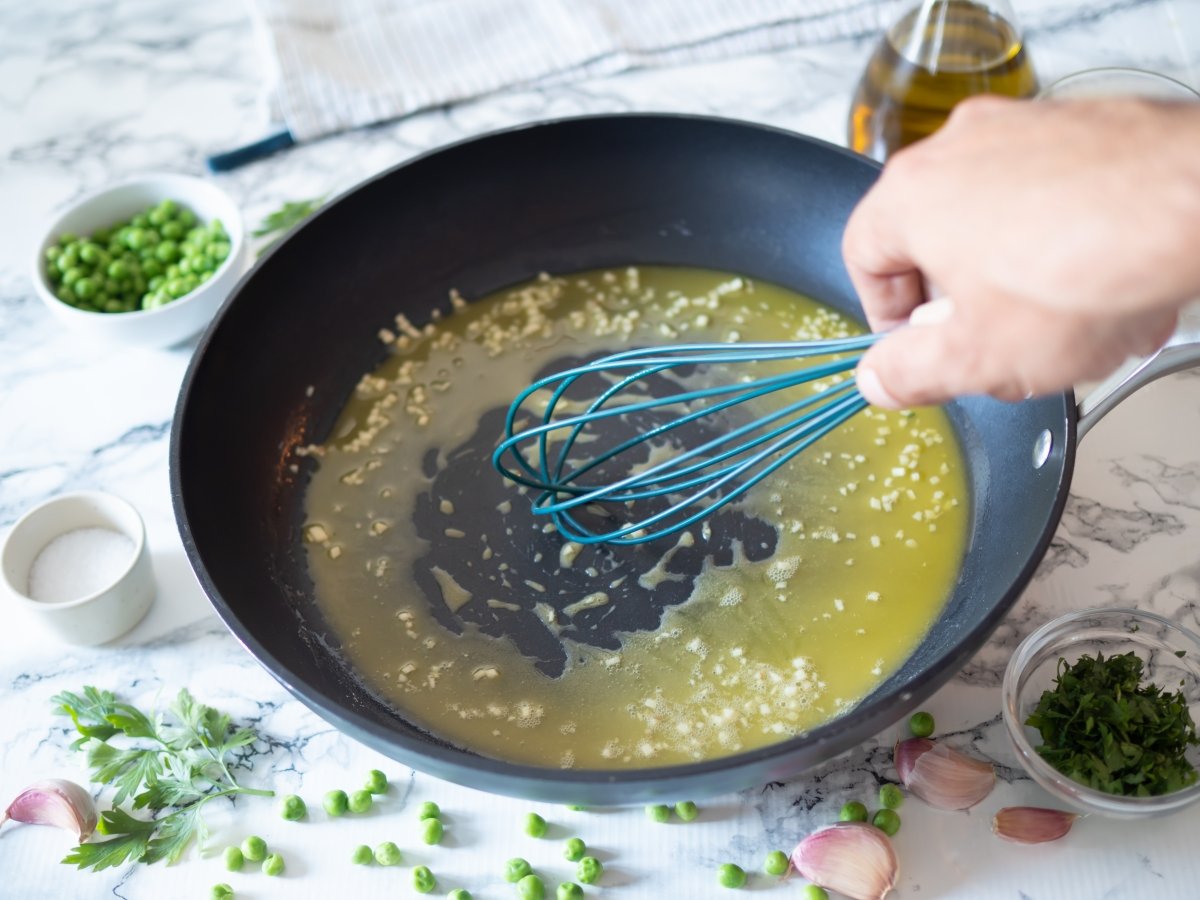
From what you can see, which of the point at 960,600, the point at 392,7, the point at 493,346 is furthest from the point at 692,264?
the point at 392,7

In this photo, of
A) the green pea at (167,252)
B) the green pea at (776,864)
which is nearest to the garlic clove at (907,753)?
the green pea at (776,864)

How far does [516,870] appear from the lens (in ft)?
3.16

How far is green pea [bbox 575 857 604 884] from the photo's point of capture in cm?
96

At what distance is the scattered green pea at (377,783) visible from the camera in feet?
3.35

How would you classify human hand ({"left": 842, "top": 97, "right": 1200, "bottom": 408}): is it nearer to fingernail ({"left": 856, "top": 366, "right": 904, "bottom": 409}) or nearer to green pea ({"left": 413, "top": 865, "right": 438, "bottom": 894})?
fingernail ({"left": 856, "top": 366, "right": 904, "bottom": 409})

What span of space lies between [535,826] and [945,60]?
93 centimetres

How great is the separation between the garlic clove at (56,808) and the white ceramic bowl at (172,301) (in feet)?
1.70

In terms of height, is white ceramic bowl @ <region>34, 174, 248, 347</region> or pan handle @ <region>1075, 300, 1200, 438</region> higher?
pan handle @ <region>1075, 300, 1200, 438</region>

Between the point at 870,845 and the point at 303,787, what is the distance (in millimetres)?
501

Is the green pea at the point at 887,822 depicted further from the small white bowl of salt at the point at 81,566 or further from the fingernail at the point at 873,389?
the small white bowl of salt at the point at 81,566

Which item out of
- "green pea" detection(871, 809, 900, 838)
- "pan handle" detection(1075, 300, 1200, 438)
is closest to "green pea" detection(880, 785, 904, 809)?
"green pea" detection(871, 809, 900, 838)

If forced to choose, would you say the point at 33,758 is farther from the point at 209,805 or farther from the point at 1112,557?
the point at 1112,557

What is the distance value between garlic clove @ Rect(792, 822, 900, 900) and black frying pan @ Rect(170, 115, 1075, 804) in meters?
0.12

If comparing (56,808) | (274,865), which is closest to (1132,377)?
(274,865)
